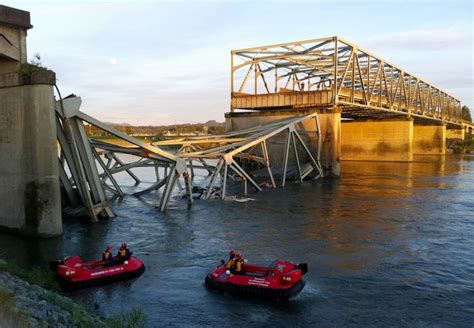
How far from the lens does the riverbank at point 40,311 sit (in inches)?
382

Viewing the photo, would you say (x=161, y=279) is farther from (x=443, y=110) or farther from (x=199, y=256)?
(x=443, y=110)

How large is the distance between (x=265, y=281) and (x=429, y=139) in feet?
394

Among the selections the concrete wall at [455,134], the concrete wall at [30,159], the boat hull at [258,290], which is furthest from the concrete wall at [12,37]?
the concrete wall at [455,134]

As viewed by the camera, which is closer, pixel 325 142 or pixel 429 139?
pixel 325 142

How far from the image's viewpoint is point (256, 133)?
173 ft

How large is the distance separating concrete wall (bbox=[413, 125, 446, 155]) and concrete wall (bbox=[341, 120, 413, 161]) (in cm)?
3411

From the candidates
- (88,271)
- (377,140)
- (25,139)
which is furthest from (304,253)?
(377,140)

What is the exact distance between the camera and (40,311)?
12125mm

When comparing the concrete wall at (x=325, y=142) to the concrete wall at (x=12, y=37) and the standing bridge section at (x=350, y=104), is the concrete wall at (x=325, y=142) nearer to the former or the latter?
the standing bridge section at (x=350, y=104)

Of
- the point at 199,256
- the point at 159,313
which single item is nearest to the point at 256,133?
the point at 199,256

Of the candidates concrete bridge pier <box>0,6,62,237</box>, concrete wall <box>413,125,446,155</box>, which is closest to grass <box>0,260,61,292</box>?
concrete bridge pier <box>0,6,62,237</box>

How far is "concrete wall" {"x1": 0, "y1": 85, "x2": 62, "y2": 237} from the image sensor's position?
2467 centimetres

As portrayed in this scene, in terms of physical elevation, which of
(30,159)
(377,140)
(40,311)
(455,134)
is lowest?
(40,311)

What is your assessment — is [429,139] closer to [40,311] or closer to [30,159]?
[30,159]
